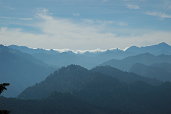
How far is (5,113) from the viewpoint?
130ft

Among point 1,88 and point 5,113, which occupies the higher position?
point 1,88

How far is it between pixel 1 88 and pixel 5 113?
305 cm

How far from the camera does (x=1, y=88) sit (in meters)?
39.0
